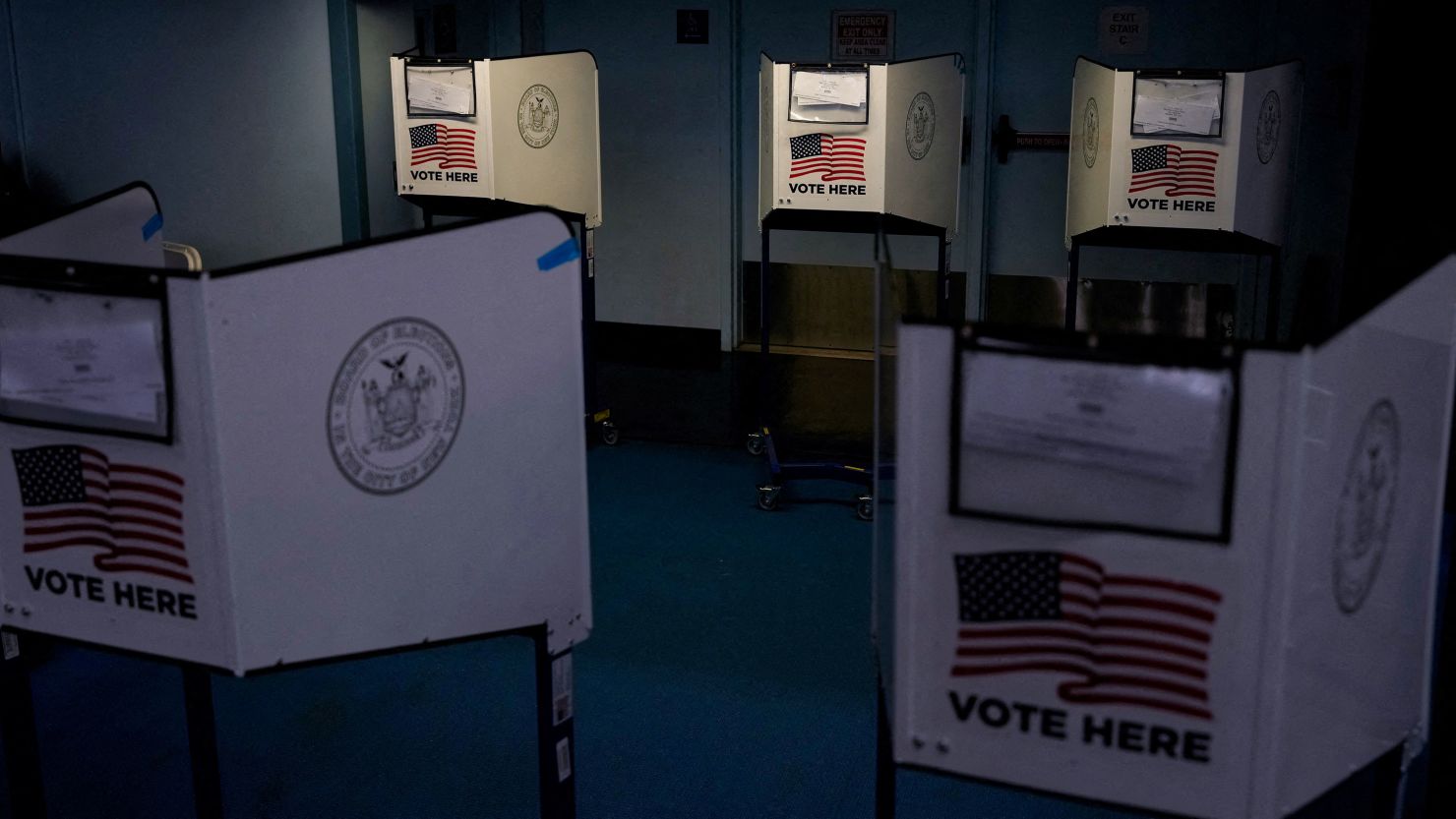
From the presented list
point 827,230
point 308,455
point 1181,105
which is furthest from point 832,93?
point 308,455

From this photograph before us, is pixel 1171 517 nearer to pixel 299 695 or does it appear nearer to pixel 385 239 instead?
pixel 385 239

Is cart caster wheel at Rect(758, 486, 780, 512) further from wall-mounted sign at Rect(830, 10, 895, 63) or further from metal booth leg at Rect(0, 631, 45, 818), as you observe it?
metal booth leg at Rect(0, 631, 45, 818)

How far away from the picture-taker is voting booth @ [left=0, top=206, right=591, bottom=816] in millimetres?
1704

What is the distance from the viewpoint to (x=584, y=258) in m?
4.89

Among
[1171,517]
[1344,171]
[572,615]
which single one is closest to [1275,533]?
[1171,517]

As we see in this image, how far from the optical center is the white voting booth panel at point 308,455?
1.71 meters

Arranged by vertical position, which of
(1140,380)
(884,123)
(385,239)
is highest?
(884,123)

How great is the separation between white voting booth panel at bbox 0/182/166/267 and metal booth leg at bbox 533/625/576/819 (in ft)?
2.91

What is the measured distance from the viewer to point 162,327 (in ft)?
5.54

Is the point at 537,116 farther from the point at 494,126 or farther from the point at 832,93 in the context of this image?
the point at 832,93

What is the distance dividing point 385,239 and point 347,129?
3.87m

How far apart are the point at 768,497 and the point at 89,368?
2.85m

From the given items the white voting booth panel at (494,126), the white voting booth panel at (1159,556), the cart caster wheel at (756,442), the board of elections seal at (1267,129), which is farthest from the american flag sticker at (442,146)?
the white voting booth panel at (1159,556)

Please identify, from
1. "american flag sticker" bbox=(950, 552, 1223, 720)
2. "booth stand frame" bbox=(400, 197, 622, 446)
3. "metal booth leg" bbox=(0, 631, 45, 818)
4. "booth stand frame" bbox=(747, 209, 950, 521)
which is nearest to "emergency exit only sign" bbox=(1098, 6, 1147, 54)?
"booth stand frame" bbox=(747, 209, 950, 521)
